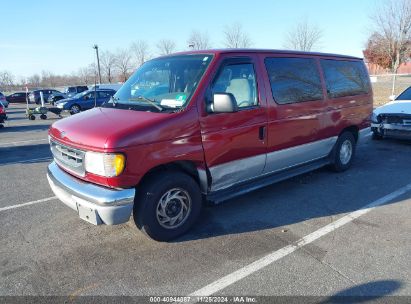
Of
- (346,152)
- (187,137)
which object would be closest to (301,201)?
(346,152)

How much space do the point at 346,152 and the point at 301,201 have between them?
2061 mm

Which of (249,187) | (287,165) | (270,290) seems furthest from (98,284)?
(287,165)

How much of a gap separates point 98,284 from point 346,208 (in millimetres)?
3338

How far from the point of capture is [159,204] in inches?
143

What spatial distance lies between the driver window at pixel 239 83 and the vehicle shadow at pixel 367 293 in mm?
2326

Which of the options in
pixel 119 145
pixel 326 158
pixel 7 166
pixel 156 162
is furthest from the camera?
pixel 7 166

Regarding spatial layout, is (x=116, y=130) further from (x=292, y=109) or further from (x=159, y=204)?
(x=292, y=109)

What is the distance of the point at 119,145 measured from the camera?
10.4 feet

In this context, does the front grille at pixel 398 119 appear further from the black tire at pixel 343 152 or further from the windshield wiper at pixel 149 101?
the windshield wiper at pixel 149 101

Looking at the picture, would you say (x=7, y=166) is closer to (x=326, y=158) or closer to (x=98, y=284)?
(x=98, y=284)

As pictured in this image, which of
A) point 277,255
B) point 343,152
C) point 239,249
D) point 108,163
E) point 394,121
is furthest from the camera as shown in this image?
point 394,121

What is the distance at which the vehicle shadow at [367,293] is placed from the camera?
109 inches

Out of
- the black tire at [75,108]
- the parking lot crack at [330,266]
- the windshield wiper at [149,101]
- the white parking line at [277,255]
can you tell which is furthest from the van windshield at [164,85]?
the black tire at [75,108]

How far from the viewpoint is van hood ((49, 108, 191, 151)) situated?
127 inches
